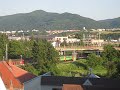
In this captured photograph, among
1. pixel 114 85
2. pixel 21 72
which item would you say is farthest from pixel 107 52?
pixel 114 85

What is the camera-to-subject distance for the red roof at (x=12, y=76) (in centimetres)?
2606

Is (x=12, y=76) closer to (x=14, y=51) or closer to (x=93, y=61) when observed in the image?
(x=93, y=61)

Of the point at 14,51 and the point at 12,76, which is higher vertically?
the point at 12,76

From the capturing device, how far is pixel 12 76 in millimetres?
27047

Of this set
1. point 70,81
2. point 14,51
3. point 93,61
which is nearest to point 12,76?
point 70,81

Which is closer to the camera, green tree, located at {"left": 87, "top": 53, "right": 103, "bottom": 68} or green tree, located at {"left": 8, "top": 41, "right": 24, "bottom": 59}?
green tree, located at {"left": 87, "top": 53, "right": 103, "bottom": 68}

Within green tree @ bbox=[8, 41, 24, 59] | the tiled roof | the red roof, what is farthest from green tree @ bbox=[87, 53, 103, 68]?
the tiled roof

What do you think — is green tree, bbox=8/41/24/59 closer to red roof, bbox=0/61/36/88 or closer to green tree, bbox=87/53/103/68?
green tree, bbox=87/53/103/68

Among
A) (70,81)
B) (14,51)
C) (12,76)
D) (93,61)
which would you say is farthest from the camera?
(14,51)

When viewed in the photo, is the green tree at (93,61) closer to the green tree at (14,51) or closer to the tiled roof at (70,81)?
the green tree at (14,51)

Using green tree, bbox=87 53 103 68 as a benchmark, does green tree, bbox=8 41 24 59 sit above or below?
above

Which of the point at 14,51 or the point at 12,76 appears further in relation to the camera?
the point at 14,51

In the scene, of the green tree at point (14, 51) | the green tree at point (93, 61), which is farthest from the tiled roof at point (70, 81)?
the green tree at point (14, 51)

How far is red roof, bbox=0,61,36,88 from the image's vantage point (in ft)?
85.5
